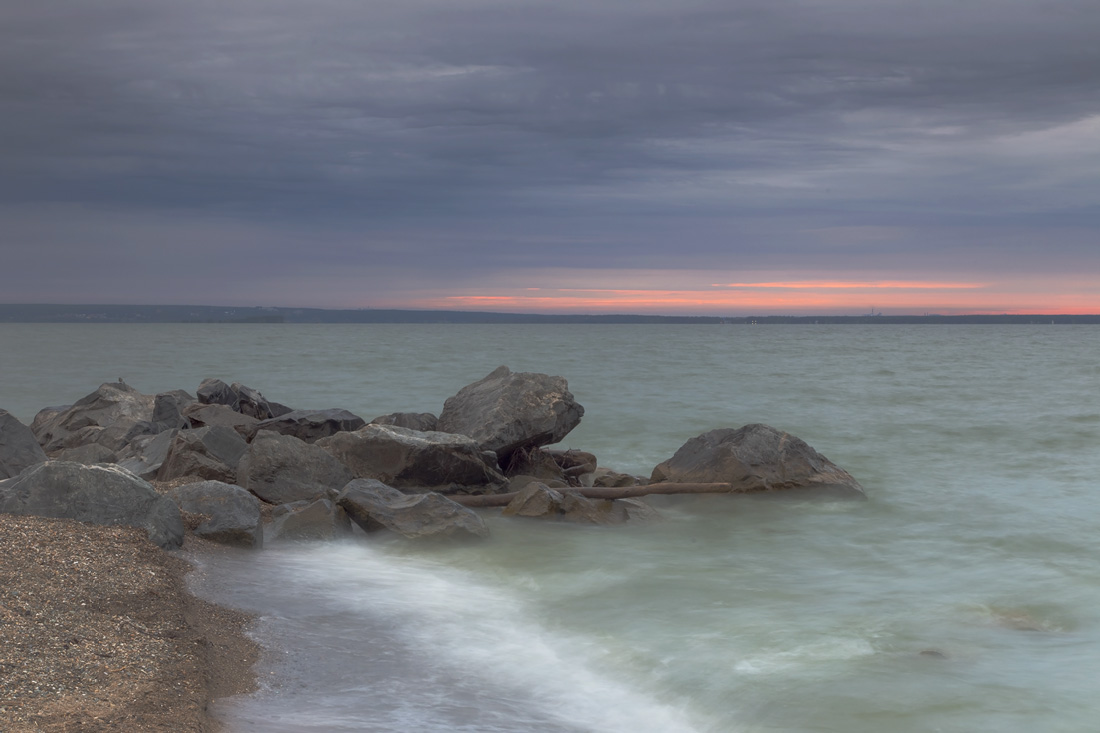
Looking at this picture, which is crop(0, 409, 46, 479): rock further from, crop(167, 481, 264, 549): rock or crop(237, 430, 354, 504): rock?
crop(167, 481, 264, 549): rock

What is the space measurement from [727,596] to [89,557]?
5033 millimetres

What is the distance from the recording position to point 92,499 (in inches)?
295

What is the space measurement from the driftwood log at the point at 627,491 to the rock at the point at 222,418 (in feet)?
14.0

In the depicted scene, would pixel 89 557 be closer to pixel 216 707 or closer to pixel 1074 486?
pixel 216 707

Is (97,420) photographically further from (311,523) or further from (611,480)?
(611,480)

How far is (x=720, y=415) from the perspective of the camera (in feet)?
85.6

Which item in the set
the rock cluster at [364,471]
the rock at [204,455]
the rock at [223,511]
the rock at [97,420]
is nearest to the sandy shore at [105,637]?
the rock cluster at [364,471]

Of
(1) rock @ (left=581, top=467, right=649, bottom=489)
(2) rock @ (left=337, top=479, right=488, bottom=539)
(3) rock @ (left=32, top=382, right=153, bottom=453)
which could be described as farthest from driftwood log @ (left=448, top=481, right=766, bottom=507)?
(3) rock @ (left=32, top=382, right=153, bottom=453)

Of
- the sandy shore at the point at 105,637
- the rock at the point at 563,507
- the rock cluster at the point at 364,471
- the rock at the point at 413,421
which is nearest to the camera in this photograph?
the sandy shore at the point at 105,637

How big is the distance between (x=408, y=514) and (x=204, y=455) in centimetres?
286

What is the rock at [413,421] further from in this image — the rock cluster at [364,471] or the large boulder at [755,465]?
the large boulder at [755,465]

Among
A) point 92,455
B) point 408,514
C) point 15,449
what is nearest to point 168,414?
point 92,455

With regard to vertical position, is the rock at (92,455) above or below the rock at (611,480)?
above

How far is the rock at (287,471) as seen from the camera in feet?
33.6
